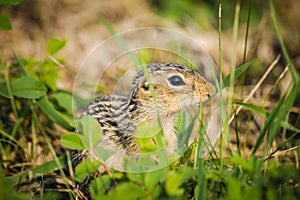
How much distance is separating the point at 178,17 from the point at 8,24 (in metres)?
3.06

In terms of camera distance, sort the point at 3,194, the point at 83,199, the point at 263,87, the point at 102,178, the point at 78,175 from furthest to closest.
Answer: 1. the point at 263,87
2. the point at 83,199
3. the point at 78,175
4. the point at 102,178
5. the point at 3,194

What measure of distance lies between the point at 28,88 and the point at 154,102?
3.20 ft

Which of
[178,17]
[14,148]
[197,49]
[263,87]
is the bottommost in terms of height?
[14,148]

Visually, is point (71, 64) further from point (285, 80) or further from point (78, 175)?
point (78, 175)

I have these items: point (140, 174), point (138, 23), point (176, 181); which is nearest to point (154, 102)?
point (140, 174)

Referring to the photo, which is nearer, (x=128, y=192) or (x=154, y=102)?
(x=128, y=192)

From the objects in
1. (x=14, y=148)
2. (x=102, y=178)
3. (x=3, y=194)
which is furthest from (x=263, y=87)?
(x=3, y=194)

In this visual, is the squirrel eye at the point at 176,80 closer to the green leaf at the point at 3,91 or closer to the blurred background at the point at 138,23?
the green leaf at the point at 3,91

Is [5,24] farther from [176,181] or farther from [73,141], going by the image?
[176,181]

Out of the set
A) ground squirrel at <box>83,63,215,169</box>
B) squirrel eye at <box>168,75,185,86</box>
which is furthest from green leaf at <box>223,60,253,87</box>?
squirrel eye at <box>168,75,185,86</box>

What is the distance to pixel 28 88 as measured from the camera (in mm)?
3566

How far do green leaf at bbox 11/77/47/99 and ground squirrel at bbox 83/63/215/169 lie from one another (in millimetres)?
544

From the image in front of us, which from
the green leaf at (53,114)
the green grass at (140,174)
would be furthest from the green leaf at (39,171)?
the green leaf at (53,114)

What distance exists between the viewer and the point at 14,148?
12.6ft
